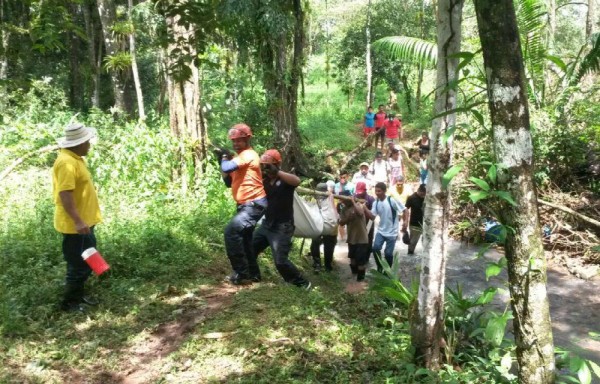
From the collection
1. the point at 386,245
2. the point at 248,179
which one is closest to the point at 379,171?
the point at 386,245

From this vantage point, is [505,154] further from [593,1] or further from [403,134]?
[403,134]

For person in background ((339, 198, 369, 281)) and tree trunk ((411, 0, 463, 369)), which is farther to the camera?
person in background ((339, 198, 369, 281))

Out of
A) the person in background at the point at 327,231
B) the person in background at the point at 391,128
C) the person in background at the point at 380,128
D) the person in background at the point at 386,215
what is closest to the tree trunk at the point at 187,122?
the person in background at the point at 327,231

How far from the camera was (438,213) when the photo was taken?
4047mm

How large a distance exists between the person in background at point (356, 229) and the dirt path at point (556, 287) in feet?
1.26

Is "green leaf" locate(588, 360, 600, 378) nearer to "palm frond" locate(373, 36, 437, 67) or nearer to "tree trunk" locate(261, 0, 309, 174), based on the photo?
"palm frond" locate(373, 36, 437, 67)

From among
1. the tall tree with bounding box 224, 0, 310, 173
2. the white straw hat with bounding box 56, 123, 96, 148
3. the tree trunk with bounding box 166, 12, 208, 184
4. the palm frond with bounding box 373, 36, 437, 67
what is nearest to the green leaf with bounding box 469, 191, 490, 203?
the white straw hat with bounding box 56, 123, 96, 148

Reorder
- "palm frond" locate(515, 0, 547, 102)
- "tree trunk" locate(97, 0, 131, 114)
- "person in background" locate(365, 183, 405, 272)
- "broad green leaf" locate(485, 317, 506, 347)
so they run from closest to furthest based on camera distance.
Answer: "broad green leaf" locate(485, 317, 506, 347)
"person in background" locate(365, 183, 405, 272)
"palm frond" locate(515, 0, 547, 102)
"tree trunk" locate(97, 0, 131, 114)

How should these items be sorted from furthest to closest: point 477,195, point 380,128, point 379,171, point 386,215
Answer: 1. point 380,128
2. point 379,171
3. point 386,215
4. point 477,195

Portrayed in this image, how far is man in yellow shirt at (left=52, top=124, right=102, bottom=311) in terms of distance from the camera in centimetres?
442

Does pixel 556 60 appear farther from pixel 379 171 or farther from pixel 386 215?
pixel 379 171

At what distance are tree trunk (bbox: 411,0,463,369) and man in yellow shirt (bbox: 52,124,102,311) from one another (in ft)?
9.87

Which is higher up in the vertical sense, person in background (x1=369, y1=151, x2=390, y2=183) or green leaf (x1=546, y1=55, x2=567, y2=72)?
green leaf (x1=546, y1=55, x2=567, y2=72)

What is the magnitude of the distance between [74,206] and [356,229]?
12.5 ft
